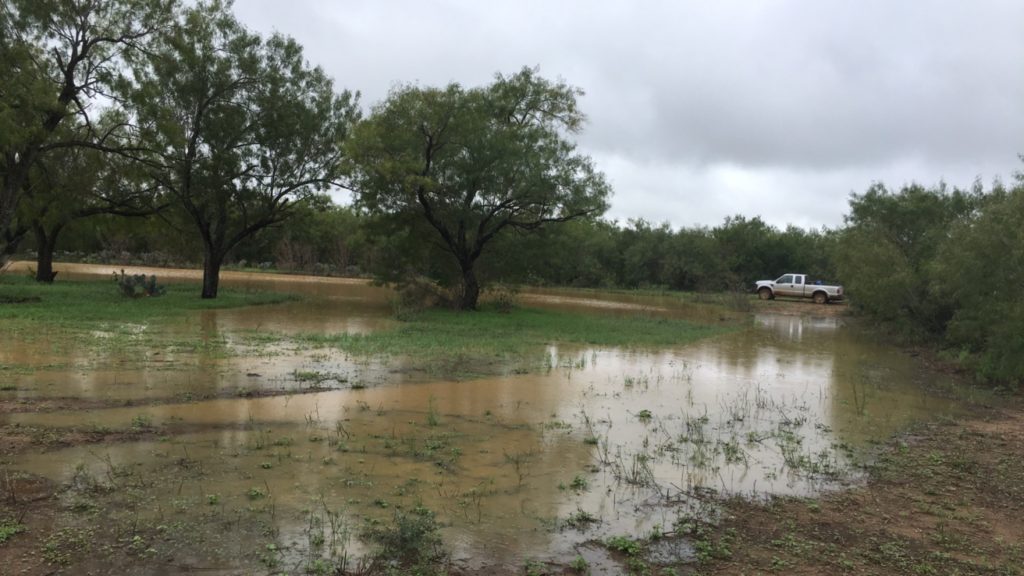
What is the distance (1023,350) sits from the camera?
13.6 metres

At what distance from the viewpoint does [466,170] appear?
79.9ft

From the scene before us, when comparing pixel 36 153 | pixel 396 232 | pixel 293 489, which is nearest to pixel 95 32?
pixel 36 153

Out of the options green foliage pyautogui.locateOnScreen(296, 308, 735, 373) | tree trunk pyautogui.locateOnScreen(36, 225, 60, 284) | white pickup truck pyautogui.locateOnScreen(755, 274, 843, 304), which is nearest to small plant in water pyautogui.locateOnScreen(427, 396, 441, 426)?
green foliage pyautogui.locateOnScreen(296, 308, 735, 373)

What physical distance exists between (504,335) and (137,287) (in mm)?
15367

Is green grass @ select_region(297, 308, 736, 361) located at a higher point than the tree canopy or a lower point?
lower

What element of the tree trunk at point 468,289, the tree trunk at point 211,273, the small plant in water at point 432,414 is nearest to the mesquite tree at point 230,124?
the tree trunk at point 211,273

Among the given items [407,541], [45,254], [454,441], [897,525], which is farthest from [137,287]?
[897,525]

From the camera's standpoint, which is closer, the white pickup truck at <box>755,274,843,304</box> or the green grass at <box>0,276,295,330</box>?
the green grass at <box>0,276,295,330</box>

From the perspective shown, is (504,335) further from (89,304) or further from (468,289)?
(89,304)

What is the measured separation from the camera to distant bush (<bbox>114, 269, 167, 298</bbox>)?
24270 mm

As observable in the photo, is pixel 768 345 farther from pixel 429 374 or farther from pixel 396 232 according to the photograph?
pixel 396 232

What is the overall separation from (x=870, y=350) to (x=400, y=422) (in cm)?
1779

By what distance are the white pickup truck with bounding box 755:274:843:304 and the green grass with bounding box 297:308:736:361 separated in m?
17.7

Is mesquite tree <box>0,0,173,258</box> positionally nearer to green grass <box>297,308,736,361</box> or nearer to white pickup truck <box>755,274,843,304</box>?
green grass <box>297,308,736,361</box>
